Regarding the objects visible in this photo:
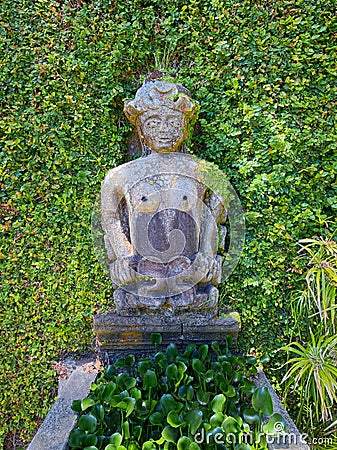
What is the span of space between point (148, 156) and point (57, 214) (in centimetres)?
93

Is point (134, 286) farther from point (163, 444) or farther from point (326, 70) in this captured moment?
point (326, 70)

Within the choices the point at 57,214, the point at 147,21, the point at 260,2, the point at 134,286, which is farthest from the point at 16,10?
the point at 134,286

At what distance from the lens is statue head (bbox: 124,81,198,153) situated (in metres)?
2.34

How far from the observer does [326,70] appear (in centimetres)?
264

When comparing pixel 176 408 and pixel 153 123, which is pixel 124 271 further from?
pixel 153 123

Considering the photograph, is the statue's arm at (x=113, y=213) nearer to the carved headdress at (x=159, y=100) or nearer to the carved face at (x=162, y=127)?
the carved face at (x=162, y=127)

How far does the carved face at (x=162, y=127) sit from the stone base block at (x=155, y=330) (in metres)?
1.13

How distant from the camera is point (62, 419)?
6.38ft

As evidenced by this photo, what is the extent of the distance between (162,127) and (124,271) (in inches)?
38.0

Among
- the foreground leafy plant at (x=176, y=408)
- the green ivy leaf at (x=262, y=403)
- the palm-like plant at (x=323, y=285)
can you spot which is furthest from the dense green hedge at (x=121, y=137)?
the green ivy leaf at (x=262, y=403)

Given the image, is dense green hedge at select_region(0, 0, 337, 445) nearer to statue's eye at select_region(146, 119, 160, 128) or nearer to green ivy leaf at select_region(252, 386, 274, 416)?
statue's eye at select_region(146, 119, 160, 128)

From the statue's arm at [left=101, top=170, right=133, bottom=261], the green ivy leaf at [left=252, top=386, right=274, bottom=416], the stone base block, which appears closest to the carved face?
the statue's arm at [left=101, top=170, right=133, bottom=261]

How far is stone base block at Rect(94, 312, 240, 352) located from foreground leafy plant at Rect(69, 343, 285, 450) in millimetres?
156

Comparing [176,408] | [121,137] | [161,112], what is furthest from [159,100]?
[176,408]
